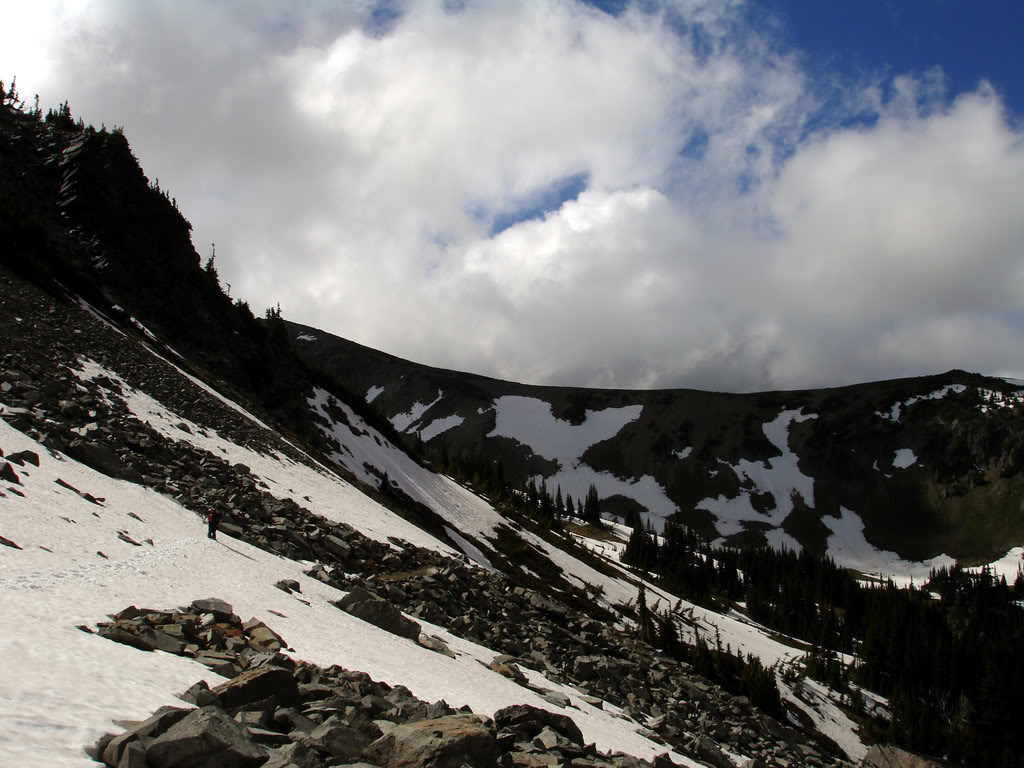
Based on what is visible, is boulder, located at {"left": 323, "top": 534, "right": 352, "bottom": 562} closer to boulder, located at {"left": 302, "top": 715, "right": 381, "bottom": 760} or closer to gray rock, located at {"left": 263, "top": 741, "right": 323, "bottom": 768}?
boulder, located at {"left": 302, "top": 715, "right": 381, "bottom": 760}

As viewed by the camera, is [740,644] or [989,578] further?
[989,578]

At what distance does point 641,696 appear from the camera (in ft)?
113

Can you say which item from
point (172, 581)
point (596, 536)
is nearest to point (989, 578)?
point (596, 536)

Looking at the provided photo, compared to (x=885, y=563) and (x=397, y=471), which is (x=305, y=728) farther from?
(x=885, y=563)

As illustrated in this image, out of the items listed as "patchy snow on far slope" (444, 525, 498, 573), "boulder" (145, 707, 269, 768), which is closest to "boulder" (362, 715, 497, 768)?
"boulder" (145, 707, 269, 768)

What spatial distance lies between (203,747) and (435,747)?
10.6ft

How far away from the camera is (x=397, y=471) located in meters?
77.6

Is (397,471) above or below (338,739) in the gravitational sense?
above

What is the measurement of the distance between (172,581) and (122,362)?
27821 millimetres

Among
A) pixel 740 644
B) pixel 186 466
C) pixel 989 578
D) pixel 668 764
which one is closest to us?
pixel 668 764

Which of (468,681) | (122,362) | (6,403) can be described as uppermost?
(122,362)

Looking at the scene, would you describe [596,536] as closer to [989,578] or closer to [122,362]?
[989,578]

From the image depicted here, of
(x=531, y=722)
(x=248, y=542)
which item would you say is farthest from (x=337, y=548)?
(x=531, y=722)

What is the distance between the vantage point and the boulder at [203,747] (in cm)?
760
